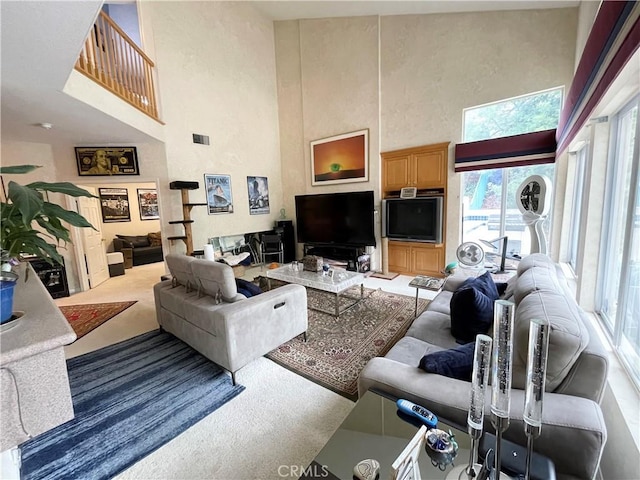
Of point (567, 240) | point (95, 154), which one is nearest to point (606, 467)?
point (567, 240)

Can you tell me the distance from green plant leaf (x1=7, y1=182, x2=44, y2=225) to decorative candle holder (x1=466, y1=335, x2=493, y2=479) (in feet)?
4.72

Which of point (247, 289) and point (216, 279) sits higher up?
point (216, 279)

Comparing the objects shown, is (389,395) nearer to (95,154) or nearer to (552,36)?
(552,36)

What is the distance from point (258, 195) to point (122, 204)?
166 inches

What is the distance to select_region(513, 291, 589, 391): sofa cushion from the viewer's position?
0.98 m

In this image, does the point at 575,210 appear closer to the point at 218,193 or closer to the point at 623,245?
the point at 623,245

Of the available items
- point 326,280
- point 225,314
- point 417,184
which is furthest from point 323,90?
point 225,314

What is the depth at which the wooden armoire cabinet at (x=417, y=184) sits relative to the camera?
4.45 meters

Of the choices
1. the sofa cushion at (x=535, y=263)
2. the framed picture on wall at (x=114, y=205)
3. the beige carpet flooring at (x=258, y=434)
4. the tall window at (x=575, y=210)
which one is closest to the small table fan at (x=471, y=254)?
the sofa cushion at (x=535, y=263)

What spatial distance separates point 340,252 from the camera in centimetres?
554

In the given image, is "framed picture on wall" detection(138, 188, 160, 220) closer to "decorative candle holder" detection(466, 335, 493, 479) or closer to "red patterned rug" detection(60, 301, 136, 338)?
"red patterned rug" detection(60, 301, 136, 338)

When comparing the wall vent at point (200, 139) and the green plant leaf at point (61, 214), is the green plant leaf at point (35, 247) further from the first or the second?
the wall vent at point (200, 139)

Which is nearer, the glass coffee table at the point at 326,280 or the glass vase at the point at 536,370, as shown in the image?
the glass vase at the point at 536,370

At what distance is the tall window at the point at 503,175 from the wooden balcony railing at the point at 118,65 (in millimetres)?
4963
